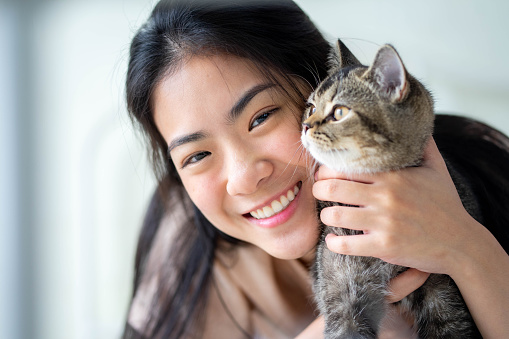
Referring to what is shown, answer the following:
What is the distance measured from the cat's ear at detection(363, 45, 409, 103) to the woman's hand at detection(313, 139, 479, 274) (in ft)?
0.54

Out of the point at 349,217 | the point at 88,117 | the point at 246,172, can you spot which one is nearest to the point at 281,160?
the point at 246,172

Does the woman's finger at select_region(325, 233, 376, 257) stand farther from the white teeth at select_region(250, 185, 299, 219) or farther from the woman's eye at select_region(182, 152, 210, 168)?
the woman's eye at select_region(182, 152, 210, 168)

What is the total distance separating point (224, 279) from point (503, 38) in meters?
1.30

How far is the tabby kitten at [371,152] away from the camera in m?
0.81

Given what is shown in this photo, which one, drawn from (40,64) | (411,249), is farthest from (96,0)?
(411,249)

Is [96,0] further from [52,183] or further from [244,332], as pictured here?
[244,332]

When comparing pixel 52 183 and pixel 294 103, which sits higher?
pixel 294 103

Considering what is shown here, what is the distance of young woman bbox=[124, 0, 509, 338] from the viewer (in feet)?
2.77

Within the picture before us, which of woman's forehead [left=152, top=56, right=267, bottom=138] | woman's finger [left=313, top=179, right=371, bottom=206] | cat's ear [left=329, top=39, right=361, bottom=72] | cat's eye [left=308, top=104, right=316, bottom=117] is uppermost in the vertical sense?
woman's forehead [left=152, top=56, right=267, bottom=138]

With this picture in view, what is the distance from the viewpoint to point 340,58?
3.21 ft

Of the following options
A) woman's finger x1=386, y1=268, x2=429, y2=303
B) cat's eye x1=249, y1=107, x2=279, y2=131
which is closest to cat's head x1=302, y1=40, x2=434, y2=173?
cat's eye x1=249, y1=107, x2=279, y2=131

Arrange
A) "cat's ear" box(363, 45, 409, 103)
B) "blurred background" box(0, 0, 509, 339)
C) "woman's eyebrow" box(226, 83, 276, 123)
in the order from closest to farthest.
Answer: "cat's ear" box(363, 45, 409, 103), "woman's eyebrow" box(226, 83, 276, 123), "blurred background" box(0, 0, 509, 339)

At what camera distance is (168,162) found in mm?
1215

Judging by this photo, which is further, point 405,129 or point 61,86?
point 61,86
